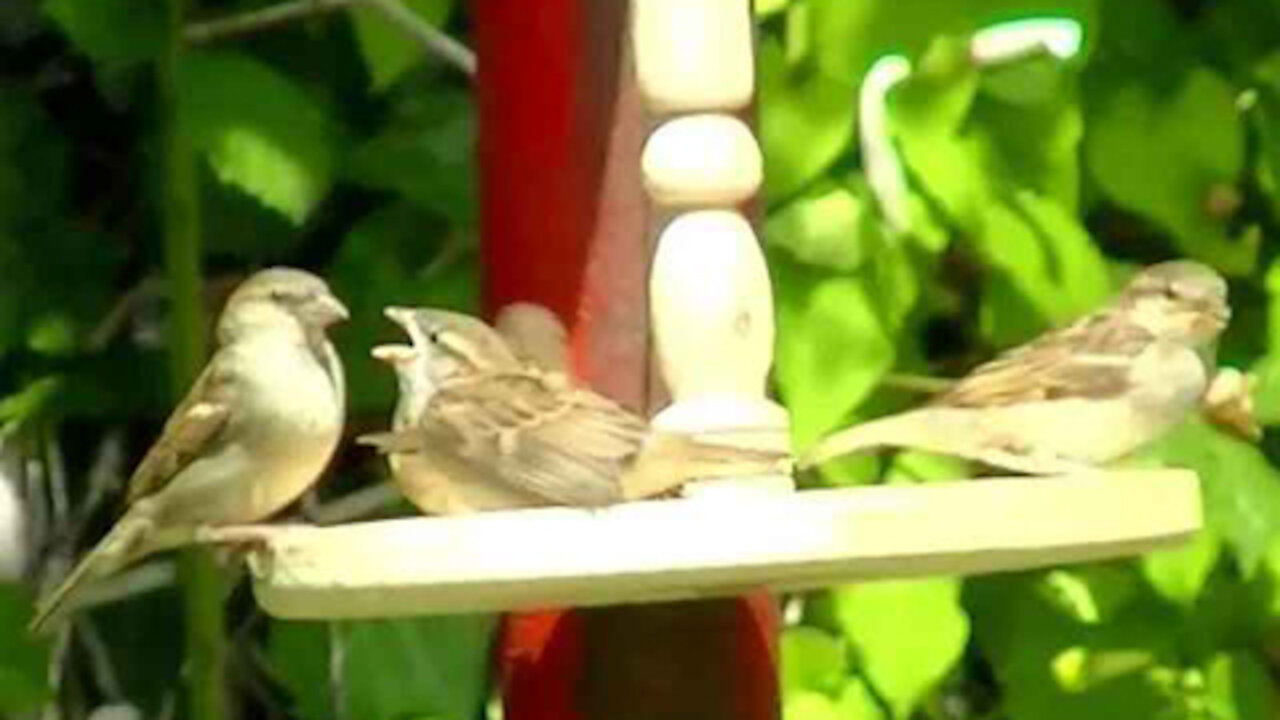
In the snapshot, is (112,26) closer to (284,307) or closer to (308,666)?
(308,666)

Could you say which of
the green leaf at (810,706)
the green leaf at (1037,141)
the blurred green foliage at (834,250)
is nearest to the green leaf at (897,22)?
the blurred green foliage at (834,250)

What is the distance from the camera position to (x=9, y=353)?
290 centimetres

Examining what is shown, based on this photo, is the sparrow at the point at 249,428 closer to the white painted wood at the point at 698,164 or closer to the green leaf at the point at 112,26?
the white painted wood at the point at 698,164

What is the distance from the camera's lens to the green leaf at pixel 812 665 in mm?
2730

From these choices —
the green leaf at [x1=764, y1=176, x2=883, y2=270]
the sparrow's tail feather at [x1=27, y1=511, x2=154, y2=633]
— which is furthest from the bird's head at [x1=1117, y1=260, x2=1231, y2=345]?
the sparrow's tail feather at [x1=27, y1=511, x2=154, y2=633]

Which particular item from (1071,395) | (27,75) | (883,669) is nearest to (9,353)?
(27,75)

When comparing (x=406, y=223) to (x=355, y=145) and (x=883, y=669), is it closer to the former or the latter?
(x=355, y=145)

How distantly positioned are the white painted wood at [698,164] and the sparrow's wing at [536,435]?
10 cm

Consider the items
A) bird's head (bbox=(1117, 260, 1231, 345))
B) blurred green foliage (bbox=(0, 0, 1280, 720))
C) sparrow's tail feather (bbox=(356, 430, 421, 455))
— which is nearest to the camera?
sparrow's tail feather (bbox=(356, 430, 421, 455))

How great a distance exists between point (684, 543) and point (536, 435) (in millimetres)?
120

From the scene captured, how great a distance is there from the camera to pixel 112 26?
2.78 metres

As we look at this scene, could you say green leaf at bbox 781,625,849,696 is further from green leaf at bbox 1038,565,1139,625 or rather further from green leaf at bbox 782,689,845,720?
green leaf at bbox 1038,565,1139,625

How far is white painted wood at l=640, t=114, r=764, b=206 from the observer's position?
86.9 inches

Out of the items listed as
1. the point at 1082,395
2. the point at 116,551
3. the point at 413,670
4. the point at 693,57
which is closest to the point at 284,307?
the point at 116,551
